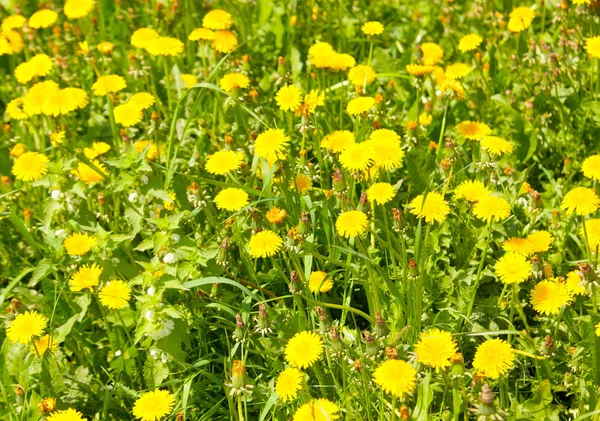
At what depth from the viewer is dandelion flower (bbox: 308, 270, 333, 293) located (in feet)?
7.36

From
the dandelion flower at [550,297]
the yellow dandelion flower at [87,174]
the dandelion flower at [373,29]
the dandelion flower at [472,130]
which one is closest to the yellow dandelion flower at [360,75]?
the dandelion flower at [373,29]

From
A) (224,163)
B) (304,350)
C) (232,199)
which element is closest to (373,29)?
(224,163)

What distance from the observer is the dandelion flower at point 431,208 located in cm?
223

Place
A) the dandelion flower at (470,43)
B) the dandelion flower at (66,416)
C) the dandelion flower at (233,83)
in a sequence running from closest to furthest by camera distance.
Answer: the dandelion flower at (66,416), the dandelion flower at (233,83), the dandelion flower at (470,43)

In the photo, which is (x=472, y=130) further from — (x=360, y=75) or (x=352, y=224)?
(x=352, y=224)

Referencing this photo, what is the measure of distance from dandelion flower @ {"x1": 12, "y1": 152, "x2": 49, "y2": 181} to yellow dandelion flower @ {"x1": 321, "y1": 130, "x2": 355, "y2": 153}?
3.10 ft

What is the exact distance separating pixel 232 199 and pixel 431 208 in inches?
23.4

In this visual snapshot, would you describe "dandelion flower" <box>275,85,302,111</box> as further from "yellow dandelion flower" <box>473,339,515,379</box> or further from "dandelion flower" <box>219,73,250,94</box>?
"yellow dandelion flower" <box>473,339,515,379</box>

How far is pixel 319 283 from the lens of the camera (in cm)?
225

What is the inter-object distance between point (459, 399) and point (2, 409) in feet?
4.22

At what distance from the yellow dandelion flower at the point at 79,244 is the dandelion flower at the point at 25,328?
252 millimetres

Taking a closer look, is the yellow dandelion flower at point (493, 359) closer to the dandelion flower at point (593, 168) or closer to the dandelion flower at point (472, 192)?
the dandelion flower at point (472, 192)

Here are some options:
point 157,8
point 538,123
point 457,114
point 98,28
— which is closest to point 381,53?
point 457,114

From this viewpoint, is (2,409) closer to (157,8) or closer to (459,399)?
(459,399)
